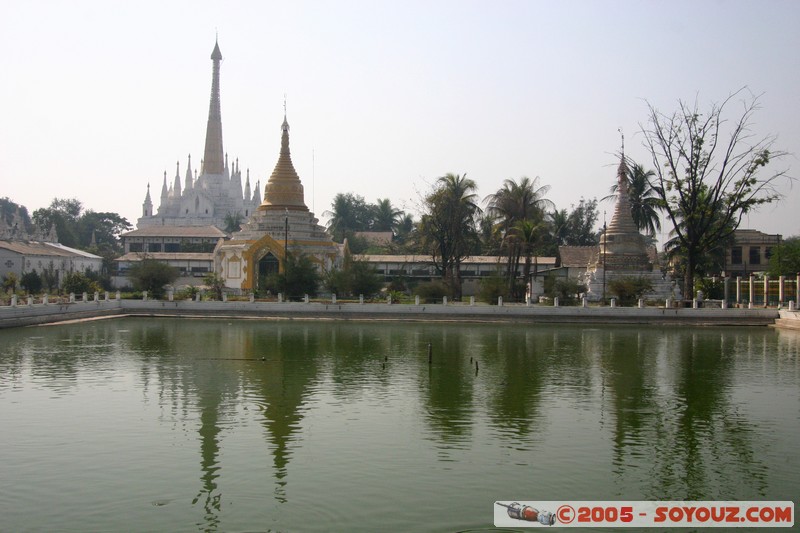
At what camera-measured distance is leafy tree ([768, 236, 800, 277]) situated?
2037 inches

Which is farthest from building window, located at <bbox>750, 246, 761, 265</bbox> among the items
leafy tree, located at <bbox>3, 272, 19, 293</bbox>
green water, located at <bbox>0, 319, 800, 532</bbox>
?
leafy tree, located at <bbox>3, 272, 19, 293</bbox>

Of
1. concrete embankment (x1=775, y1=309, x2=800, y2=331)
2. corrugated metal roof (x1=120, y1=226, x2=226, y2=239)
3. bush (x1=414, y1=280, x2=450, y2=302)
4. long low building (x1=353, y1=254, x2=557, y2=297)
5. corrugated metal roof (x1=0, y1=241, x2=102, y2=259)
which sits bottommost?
concrete embankment (x1=775, y1=309, x2=800, y2=331)

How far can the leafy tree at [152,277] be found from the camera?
1907 inches

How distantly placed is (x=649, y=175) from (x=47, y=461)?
183ft

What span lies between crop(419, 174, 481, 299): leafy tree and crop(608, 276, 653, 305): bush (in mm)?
10085

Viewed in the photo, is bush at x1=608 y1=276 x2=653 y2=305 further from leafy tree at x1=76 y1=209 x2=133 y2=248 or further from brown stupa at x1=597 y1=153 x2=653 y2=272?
leafy tree at x1=76 y1=209 x2=133 y2=248

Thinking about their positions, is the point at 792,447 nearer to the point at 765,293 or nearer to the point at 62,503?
the point at 62,503

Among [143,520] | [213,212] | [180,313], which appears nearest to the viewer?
[143,520]

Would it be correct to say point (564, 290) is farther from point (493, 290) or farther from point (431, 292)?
point (431, 292)

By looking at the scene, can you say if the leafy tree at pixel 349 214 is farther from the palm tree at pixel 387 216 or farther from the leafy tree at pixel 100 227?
the leafy tree at pixel 100 227

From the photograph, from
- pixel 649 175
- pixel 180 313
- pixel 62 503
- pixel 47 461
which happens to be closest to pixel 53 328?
pixel 180 313

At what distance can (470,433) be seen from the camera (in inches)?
610

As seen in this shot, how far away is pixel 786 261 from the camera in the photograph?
172ft

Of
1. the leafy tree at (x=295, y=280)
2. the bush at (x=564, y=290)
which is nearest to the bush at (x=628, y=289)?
the bush at (x=564, y=290)
